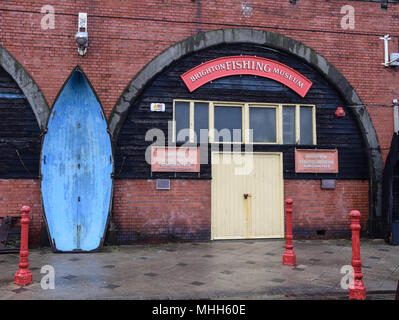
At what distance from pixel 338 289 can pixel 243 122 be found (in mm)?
5371

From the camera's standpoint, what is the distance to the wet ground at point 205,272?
18.8ft

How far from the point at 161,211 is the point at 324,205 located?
4.29 metres

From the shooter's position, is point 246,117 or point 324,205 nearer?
point 246,117

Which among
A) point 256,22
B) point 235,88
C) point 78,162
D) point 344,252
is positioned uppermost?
point 256,22

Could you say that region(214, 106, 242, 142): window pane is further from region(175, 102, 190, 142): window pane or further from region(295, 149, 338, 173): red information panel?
region(295, 149, 338, 173): red information panel

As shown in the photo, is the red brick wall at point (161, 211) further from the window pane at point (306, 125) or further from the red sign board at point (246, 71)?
the window pane at point (306, 125)

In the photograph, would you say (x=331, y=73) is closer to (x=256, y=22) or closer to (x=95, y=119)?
(x=256, y=22)

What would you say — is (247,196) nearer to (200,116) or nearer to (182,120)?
(200,116)

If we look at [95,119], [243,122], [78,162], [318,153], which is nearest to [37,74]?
[95,119]

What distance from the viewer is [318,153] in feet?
34.8

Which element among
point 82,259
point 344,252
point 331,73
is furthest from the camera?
point 331,73

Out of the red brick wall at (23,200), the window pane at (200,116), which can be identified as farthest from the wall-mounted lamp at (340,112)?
the red brick wall at (23,200)

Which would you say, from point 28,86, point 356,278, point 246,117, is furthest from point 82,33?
point 356,278

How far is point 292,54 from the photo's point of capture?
10539mm
